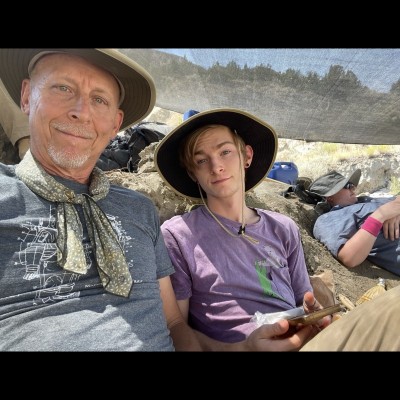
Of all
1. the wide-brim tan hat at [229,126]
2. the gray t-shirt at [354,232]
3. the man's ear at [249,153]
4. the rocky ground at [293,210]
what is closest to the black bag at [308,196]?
the rocky ground at [293,210]

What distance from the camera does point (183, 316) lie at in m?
1.71

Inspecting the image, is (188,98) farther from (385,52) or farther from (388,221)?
(388,221)

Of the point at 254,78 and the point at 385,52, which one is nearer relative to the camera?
the point at 385,52

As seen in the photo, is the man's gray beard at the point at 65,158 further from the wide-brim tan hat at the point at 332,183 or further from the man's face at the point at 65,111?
the wide-brim tan hat at the point at 332,183

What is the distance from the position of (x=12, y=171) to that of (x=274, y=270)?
128 centimetres

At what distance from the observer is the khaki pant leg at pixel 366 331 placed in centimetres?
87

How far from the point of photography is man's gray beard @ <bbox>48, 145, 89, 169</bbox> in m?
1.41

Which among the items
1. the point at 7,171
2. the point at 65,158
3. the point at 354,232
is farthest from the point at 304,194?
the point at 7,171

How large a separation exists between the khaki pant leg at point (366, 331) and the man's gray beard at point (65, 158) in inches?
41.6

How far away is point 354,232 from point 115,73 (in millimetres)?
2670

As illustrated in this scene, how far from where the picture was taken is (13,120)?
11.6 ft

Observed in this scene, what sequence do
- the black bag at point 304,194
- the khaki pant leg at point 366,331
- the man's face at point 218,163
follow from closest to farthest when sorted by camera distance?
the khaki pant leg at point 366,331, the man's face at point 218,163, the black bag at point 304,194

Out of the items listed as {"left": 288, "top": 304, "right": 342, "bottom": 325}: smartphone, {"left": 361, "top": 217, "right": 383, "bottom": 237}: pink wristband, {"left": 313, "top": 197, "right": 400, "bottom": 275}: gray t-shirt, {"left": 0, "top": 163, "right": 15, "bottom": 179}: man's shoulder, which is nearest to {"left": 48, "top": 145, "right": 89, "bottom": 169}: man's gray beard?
{"left": 0, "top": 163, "right": 15, "bottom": 179}: man's shoulder
